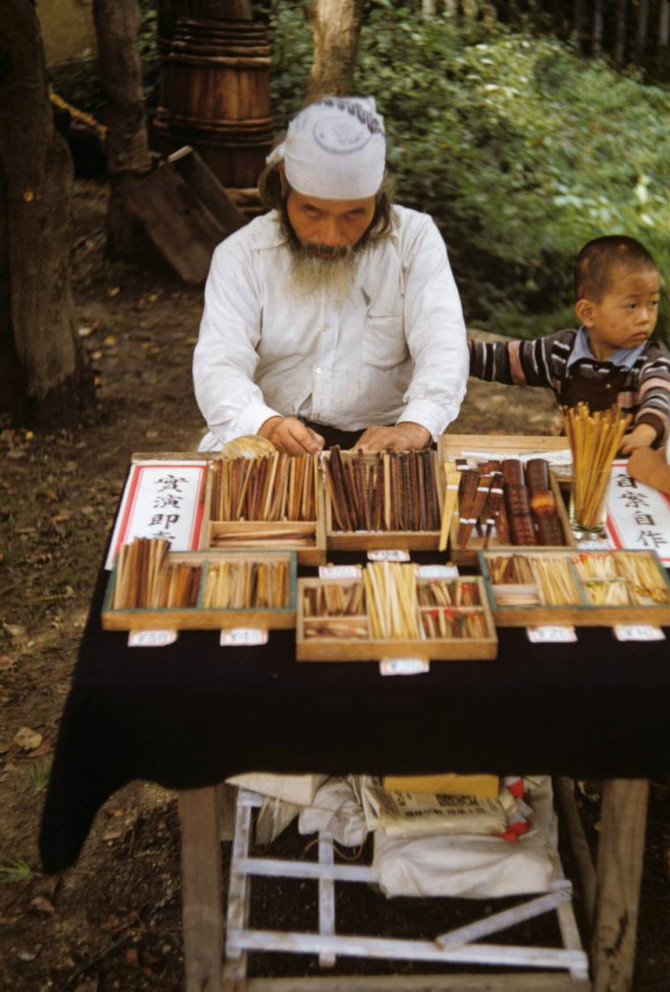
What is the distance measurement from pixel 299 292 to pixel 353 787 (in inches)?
57.0

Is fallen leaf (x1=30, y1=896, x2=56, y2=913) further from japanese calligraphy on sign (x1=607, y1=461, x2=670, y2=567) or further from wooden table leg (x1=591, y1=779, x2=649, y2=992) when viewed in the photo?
japanese calligraphy on sign (x1=607, y1=461, x2=670, y2=567)

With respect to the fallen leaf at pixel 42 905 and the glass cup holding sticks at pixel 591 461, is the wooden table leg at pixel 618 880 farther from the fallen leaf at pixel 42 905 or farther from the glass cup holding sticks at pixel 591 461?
the fallen leaf at pixel 42 905

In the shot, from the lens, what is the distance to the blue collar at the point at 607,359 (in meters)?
3.01

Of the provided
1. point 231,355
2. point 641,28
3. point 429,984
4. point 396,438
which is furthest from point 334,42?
point 429,984

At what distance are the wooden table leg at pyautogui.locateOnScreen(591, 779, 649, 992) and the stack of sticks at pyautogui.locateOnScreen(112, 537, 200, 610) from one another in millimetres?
934

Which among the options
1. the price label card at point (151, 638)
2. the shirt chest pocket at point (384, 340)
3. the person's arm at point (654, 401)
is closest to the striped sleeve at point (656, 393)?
the person's arm at point (654, 401)

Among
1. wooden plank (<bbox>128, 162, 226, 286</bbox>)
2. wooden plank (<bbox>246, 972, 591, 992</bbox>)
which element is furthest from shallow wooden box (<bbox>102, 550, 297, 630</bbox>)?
wooden plank (<bbox>128, 162, 226, 286</bbox>)

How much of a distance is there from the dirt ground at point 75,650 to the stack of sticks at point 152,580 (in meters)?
1.16

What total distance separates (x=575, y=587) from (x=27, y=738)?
2.13 m

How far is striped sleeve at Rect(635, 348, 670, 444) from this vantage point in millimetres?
2637

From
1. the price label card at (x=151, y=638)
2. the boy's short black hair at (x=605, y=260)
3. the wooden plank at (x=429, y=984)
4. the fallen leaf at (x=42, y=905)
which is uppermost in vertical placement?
the boy's short black hair at (x=605, y=260)

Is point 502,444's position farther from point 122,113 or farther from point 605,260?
point 122,113

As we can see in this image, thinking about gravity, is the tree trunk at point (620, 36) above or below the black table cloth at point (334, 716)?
below

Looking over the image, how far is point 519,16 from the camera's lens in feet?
35.1
